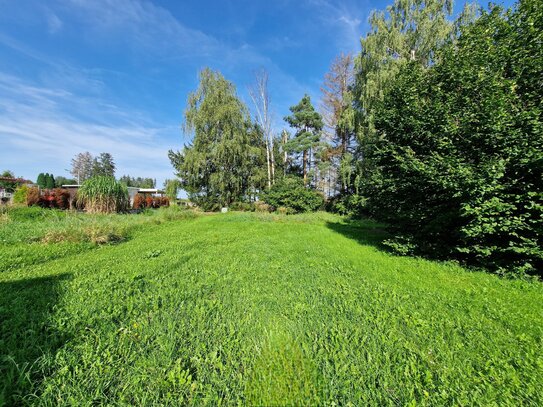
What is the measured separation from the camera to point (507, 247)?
16.2ft

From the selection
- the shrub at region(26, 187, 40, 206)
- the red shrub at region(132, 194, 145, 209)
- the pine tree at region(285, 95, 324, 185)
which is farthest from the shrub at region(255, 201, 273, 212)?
the shrub at region(26, 187, 40, 206)

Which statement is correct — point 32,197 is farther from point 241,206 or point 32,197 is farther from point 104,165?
point 104,165

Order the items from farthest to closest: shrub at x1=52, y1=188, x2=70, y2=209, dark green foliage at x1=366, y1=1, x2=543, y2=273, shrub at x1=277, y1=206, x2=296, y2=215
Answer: shrub at x1=277, y1=206, x2=296, y2=215 → shrub at x1=52, y1=188, x2=70, y2=209 → dark green foliage at x1=366, y1=1, x2=543, y2=273

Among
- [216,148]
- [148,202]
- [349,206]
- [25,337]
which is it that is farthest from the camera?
[148,202]

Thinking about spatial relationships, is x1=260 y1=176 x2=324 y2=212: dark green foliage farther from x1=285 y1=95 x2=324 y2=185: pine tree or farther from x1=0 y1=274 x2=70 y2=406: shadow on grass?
x1=0 y1=274 x2=70 y2=406: shadow on grass

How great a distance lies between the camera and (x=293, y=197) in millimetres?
20516

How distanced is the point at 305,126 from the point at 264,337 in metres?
25.0

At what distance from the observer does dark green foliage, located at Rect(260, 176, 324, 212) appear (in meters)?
20.4

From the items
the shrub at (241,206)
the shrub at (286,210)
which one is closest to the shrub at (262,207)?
the shrub at (241,206)

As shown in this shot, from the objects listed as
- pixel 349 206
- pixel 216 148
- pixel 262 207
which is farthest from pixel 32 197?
pixel 349 206

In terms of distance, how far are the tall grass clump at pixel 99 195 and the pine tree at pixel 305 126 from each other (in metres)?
16.4

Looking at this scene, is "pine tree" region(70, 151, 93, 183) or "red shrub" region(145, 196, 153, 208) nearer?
"red shrub" region(145, 196, 153, 208)

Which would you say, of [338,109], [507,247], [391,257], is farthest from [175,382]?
[338,109]

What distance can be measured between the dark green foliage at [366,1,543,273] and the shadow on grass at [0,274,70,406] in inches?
272
